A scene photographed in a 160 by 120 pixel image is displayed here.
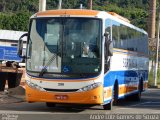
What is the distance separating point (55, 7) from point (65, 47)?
7570 cm

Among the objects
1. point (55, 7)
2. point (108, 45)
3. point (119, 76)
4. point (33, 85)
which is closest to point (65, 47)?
point (108, 45)

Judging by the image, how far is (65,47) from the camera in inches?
655

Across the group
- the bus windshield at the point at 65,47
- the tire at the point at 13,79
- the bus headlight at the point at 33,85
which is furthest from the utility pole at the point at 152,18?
the bus headlight at the point at 33,85

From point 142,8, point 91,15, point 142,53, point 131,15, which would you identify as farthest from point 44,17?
point 142,8

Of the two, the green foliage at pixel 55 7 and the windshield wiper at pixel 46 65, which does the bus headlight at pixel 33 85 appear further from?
the green foliage at pixel 55 7

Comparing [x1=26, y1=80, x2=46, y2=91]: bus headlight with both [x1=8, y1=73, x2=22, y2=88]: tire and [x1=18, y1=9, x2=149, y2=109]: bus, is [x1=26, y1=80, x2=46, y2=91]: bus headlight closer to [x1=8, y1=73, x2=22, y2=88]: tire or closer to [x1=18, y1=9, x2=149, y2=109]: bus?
[x1=18, y1=9, x2=149, y2=109]: bus

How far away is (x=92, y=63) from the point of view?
16.4 metres

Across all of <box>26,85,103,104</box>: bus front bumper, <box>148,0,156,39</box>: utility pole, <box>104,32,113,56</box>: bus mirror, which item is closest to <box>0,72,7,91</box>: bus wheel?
<box>26,85,103,104</box>: bus front bumper

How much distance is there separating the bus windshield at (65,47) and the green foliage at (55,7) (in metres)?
64.6

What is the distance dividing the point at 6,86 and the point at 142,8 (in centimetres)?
8995

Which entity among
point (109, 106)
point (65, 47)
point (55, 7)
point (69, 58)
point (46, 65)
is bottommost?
point (109, 106)

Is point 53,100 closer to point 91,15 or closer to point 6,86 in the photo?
point 91,15

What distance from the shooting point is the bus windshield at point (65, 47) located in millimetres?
16422

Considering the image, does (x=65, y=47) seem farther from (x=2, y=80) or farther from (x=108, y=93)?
(x=2, y=80)
